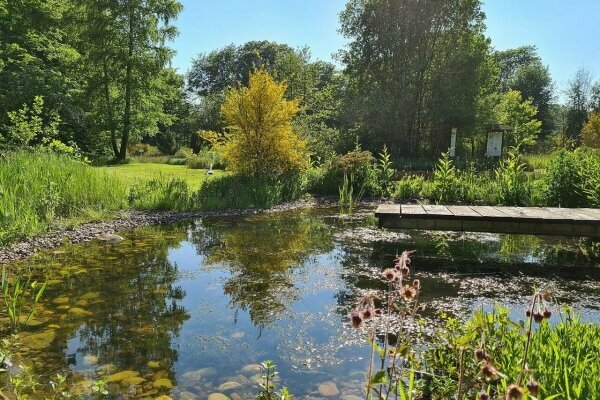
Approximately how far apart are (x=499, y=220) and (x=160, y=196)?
269 inches

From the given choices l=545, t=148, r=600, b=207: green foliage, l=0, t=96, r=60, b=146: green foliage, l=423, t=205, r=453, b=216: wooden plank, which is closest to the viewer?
l=423, t=205, r=453, b=216: wooden plank

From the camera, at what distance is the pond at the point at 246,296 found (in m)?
3.06

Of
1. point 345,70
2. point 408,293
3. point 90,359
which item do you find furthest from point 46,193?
point 345,70

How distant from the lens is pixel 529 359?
214cm

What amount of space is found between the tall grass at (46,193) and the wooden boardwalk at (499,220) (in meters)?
5.18

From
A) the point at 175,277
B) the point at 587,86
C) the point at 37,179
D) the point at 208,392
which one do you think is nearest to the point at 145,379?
the point at 208,392

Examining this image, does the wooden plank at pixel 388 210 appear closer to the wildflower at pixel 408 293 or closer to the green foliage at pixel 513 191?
the green foliage at pixel 513 191

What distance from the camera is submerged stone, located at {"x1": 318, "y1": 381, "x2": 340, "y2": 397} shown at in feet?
9.11

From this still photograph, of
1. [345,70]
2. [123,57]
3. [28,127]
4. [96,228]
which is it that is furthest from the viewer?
[345,70]

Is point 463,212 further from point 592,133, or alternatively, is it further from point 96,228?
point 592,133

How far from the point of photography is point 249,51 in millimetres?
52219

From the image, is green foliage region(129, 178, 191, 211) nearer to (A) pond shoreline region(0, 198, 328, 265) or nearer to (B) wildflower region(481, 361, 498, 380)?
(A) pond shoreline region(0, 198, 328, 265)

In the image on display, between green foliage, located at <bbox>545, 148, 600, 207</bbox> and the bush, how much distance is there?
615 centimetres

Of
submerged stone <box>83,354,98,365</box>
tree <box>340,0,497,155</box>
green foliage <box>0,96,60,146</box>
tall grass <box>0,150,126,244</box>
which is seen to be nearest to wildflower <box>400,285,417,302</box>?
submerged stone <box>83,354,98,365</box>
